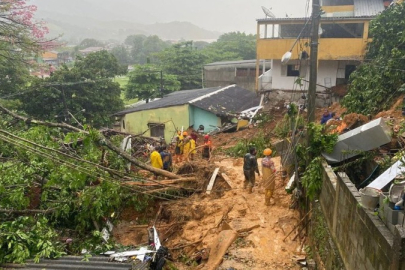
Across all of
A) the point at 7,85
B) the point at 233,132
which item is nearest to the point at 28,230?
the point at 233,132

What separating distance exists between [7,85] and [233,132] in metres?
13.5

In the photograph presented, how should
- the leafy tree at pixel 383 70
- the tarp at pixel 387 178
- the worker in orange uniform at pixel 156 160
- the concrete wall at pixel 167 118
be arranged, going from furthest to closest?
the concrete wall at pixel 167 118, the leafy tree at pixel 383 70, the worker in orange uniform at pixel 156 160, the tarp at pixel 387 178

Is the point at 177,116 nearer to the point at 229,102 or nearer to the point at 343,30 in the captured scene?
the point at 229,102

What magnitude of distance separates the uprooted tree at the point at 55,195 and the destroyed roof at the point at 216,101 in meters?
11.0

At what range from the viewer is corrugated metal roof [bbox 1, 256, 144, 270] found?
210 inches

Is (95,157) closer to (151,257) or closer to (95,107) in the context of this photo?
(151,257)

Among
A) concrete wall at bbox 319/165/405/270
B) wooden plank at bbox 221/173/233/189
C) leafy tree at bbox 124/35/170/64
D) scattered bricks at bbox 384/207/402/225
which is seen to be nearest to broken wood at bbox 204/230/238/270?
concrete wall at bbox 319/165/405/270

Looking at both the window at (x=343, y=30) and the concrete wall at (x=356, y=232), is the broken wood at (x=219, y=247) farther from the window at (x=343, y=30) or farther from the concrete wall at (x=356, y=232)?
the window at (x=343, y=30)

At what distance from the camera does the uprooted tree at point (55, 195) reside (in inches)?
230

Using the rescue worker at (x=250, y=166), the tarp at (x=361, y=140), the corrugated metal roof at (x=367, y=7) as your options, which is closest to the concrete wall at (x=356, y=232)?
the tarp at (x=361, y=140)

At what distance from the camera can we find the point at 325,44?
18.0 metres

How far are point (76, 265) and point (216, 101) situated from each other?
16857 millimetres

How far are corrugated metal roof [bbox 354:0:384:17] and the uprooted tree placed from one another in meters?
18.0

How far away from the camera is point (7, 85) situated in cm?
1956
